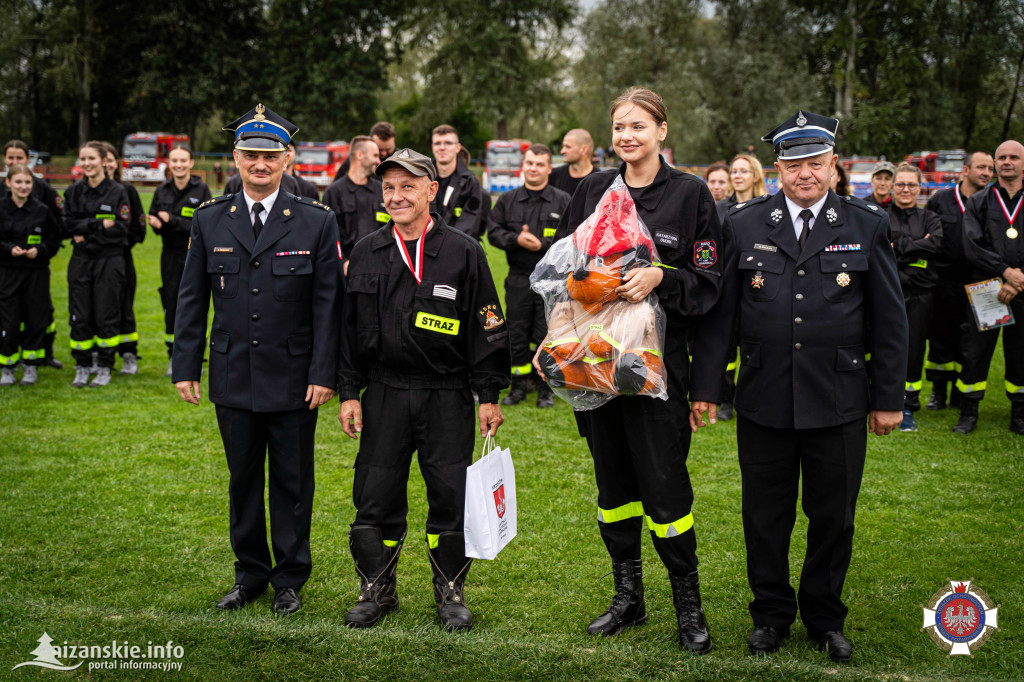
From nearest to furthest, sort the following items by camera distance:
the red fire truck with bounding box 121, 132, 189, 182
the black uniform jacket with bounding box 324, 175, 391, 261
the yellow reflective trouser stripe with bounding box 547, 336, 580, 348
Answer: the yellow reflective trouser stripe with bounding box 547, 336, 580, 348 < the black uniform jacket with bounding box 324, 175, 391, 261 < the red fire truck with bounding box 121, 132, 189, 182

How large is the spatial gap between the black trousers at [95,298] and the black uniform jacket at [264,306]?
566 cm

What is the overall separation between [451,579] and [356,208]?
5251mm

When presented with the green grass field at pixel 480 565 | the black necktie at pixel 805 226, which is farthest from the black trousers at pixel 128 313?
the black necktie at pixel 805 226

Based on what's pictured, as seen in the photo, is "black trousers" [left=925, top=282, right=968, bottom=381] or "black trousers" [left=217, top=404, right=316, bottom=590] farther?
"black trousers" [left=925, top=282, right=968, bottom=381]

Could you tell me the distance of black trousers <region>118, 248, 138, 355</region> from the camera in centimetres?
986

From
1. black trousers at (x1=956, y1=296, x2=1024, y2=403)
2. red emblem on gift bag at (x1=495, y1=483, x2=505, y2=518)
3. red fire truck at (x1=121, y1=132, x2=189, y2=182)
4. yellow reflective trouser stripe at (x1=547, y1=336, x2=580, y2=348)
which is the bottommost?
red emblem on gift bag at (x1=495, y1=483, x2=505, y2=518)

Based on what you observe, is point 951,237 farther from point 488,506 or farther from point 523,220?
point 488,506

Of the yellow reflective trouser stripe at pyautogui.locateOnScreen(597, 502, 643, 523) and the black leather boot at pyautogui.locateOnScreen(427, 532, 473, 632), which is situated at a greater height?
the yellow reflective trouser stripe at pyautogui.locateOnScreen(597, 502, 643, 523)

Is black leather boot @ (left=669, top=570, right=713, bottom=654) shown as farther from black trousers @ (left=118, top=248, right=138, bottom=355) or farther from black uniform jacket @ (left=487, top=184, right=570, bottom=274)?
black trousers @ (left=118, top=248, right=138, bottom=355)

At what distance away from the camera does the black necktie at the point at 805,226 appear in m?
4.02

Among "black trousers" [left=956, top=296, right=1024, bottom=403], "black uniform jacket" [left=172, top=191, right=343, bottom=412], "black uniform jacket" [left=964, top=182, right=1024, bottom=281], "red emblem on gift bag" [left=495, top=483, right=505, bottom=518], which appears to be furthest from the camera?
"black trousers" [left=956, top=296, right=1024, bottom=403]

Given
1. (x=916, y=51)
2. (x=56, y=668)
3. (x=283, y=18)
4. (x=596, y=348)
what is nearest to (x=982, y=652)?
(x=596, y=348)

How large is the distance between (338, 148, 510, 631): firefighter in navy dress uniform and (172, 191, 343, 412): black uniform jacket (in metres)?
0.19

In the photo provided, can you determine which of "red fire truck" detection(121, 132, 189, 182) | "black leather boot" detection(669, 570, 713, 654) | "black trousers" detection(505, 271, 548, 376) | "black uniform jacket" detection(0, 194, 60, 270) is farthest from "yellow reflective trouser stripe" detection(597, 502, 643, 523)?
"red fire truck" detection(121, 132, 189, 182)
